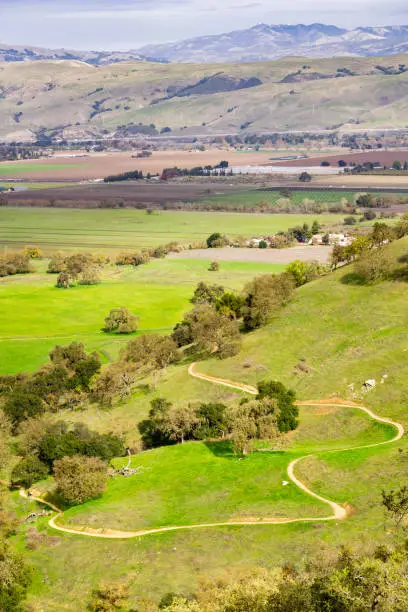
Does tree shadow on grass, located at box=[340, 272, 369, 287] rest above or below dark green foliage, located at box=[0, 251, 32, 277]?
above

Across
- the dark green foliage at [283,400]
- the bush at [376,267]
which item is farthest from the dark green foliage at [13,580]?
the bush at [376,267]

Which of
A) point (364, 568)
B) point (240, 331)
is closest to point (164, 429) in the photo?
point (240, 331)

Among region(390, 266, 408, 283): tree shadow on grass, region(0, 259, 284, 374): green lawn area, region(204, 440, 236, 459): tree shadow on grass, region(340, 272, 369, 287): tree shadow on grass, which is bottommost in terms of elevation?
region(0, 259, 284, 374): green lawn area

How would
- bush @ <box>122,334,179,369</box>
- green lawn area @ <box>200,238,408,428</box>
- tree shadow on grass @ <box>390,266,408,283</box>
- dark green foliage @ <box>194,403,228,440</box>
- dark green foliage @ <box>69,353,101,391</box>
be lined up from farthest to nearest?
tree shadow on grass @ <box>390,266,408,283</box>, bush @ <box>122,334,179,369</box>, dark green foliage @ <box>69,353,101,391</box>, green lawn area @ <box>200,238,408,428</box>, dark green foliage @ <box>194,403,228,440</box>

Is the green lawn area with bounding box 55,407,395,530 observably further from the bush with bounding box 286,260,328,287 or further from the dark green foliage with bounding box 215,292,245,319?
the bush with bounding box 286,260,328,287

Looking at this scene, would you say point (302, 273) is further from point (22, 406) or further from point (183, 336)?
point (22, 406)

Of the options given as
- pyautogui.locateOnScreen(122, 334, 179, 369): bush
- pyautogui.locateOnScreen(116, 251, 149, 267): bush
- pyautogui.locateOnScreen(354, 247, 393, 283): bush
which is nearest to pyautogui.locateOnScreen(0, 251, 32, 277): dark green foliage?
pyautogui.locateOnScreen(116, 251, 149, 267): bush

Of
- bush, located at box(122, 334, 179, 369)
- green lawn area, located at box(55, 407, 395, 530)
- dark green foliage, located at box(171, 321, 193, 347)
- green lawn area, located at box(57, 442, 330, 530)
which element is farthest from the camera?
dark green foliage, located at box(171, 321, 193, 347)

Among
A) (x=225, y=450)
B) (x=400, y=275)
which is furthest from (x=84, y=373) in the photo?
(x=400, y=275)

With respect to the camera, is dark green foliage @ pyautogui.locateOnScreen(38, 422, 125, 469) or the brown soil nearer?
dark green foliage @ pyautogui.locateOnScreen(38, 422, 125, 469)
